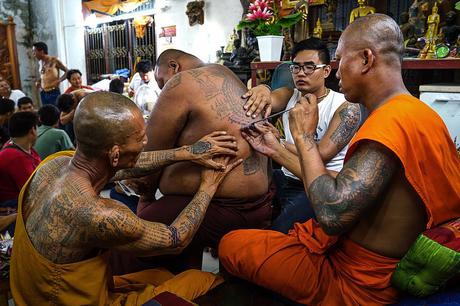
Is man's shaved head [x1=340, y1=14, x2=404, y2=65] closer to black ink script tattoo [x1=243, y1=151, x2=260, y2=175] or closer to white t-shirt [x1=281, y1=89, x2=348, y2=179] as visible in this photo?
black ink script tattoo [x1=243, y1=151, x2=260, y2=175]

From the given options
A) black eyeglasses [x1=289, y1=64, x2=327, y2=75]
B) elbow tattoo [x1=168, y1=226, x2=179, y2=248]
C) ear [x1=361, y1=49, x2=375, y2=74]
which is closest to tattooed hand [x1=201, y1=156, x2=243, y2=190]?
elbow tattoo [x1=168, y1=226, x2=179, y2=248]

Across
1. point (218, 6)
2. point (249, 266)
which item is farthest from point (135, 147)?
point (218, 6)

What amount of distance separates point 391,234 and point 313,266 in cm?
35

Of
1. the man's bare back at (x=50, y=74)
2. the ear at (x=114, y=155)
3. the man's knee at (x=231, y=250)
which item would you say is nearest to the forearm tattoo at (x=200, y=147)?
the man's knee at (x=231, y=250)

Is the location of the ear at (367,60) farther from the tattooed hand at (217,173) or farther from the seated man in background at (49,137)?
the seated man in background at (49,137)

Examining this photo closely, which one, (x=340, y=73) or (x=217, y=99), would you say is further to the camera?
(x=217, y=99)

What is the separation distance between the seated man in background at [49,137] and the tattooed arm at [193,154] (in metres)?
2.18

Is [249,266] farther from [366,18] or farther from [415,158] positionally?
[366,18]

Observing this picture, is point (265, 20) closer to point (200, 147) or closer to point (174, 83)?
point (174, 83)

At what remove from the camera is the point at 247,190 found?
196 centimetres

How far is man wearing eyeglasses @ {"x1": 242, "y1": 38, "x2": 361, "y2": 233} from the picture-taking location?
203 cm

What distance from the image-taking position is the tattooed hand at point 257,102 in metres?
2.01

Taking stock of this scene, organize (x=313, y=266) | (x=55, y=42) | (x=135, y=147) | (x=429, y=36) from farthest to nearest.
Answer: (x=55, y=42) → (x=429, y=36) → (x=313, y=266) → (x=135, y=147)

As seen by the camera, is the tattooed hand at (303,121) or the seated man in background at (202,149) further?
the seated man in background at (202,149)
